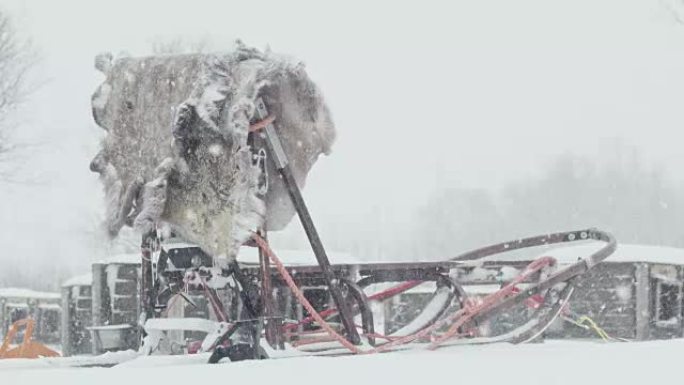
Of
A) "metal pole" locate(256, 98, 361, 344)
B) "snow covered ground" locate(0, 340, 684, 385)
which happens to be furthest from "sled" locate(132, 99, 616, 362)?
"snow covered ground" locate(0, 340, 684, 385)

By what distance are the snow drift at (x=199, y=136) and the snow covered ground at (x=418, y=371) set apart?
4.25 ft

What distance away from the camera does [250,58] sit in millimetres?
5176

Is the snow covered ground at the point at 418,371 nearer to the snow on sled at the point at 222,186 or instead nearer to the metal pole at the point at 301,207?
the snow on sled at the point at 222,186

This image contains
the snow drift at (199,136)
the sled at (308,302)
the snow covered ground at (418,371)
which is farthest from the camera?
the sled at (308,302)

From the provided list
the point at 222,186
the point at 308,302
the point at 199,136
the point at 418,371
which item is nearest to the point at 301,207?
the point at 222,186

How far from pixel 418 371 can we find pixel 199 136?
6.73ft

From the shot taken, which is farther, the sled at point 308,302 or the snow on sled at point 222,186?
the sled at point 308,302

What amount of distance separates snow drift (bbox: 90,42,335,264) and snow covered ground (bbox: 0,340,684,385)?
4.25ft

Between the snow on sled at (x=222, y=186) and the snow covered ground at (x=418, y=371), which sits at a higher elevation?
the snow on sled at (x=222, y=186)

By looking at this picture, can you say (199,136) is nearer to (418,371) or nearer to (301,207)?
(301,207)

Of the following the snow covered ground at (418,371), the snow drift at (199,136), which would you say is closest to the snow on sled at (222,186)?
the snow drift at (199,136)

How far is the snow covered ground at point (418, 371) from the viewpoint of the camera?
3.29m

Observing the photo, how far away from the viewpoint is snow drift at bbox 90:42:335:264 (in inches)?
193

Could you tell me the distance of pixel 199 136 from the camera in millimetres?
4977
